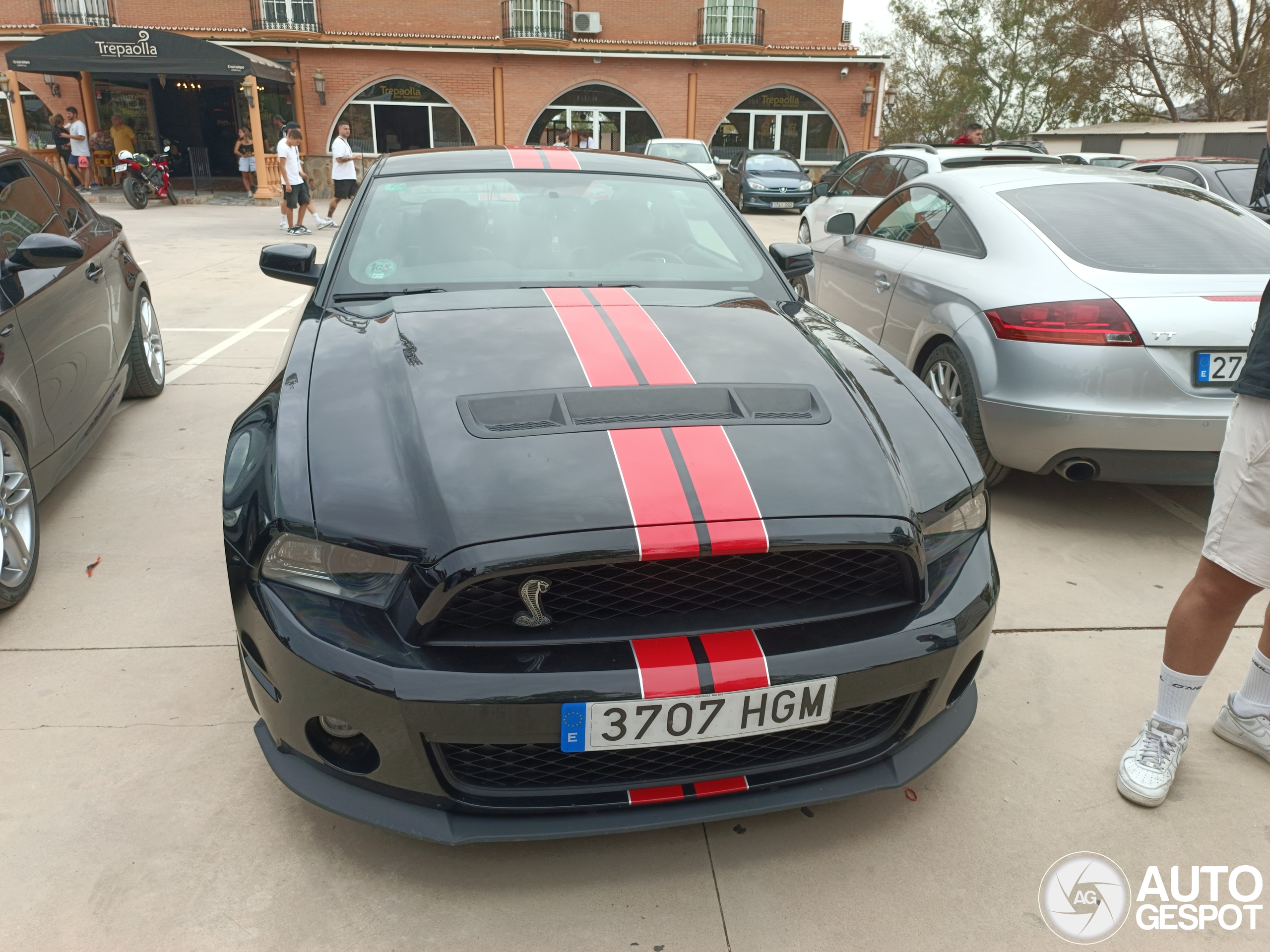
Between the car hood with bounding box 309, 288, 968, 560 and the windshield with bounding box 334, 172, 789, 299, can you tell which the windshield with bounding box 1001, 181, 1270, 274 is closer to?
the windshield with bounding box 334, 172, 789, 299

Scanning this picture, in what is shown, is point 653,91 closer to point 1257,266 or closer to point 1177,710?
point 1257,266

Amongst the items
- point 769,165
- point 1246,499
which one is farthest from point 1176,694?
point 769,165

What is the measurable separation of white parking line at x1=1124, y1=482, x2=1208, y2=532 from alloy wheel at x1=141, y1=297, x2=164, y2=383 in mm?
4951

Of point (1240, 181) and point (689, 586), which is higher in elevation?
point (1240, 181)

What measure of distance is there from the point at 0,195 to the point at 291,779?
9.67ft

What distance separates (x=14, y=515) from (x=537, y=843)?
2136 millimetres

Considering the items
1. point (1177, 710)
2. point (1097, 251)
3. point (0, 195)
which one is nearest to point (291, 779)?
point (1177, 710)

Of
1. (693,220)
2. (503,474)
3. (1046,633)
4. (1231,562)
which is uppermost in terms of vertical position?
(693,220)

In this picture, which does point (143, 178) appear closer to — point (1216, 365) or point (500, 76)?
point (500, 76)

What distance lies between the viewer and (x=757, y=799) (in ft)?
5.95

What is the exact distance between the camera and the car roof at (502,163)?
332 cm

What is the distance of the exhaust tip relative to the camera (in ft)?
11.4

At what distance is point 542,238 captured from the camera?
303cm

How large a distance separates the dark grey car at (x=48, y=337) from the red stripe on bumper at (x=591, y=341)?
1.83 metres
